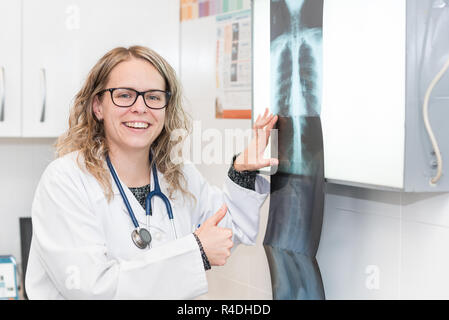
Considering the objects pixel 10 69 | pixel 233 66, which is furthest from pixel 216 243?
pixel 10 69

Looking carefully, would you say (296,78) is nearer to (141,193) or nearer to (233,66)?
(141,193)

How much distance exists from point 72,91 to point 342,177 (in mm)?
1145

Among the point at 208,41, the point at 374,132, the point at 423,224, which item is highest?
the point at 208,41

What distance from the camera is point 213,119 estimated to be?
2.02 m

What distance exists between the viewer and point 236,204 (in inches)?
58.6

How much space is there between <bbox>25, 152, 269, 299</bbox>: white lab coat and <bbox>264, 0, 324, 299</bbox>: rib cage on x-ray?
0.26m

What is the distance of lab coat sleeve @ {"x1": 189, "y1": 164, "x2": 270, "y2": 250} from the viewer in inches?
57.9

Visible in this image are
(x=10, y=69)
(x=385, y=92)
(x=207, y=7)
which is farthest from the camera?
(x=207, y=7)

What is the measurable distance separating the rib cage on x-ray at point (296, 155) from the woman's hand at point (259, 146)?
0.02m

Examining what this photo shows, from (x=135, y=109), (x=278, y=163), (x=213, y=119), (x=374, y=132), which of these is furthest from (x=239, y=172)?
(x=213, y=119)

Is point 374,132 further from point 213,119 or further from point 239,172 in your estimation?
point 213,119

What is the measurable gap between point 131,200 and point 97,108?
27cm

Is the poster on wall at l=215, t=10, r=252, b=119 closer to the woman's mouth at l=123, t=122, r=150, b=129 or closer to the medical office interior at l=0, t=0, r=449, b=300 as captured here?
the medical office interior at l=0, t=0, r=449, b=300

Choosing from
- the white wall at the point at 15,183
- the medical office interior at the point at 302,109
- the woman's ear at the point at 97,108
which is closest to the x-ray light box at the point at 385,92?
the medical office interior at the point at 302,109
